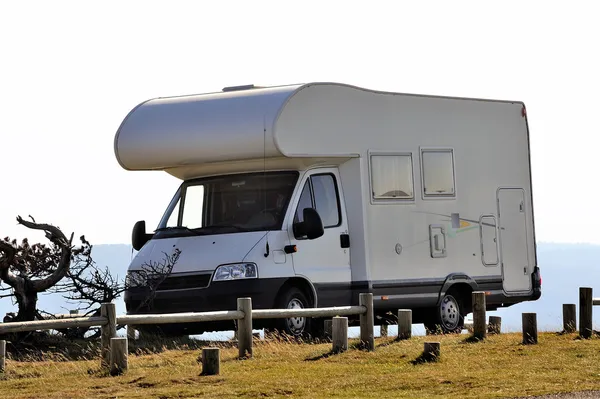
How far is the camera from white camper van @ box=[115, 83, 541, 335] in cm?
1834

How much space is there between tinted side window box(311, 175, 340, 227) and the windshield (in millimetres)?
471

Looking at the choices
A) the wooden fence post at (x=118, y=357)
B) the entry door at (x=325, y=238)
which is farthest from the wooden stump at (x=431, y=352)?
the wooden fence post at (x=118, y=357)

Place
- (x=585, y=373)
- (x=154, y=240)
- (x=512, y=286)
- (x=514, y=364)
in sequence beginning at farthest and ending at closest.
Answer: (x=512, y=286)
(x=154, y=240)
(x=514, y=364)
(x=585, y=373)

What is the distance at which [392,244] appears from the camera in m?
19.9

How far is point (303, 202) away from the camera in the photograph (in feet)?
61.5

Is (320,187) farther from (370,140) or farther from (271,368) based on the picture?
(271,368)

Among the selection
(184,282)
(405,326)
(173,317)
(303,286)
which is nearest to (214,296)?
(184,282)

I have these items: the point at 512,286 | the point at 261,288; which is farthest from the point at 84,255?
the point at 512,286

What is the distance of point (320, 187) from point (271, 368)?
4381 millimetres

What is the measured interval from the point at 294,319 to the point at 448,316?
3365 millimetres

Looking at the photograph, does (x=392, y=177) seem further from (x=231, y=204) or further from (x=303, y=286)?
(x=231, y=204)

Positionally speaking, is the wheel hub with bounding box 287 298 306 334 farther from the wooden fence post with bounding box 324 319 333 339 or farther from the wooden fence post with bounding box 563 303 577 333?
the wooden fence post with bounding box 563 303 577 333

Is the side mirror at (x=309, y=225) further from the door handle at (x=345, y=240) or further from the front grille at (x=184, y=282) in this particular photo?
the front grille at (x=184, y=282)

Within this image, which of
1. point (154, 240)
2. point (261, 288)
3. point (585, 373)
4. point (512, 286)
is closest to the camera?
point (585, 373)
